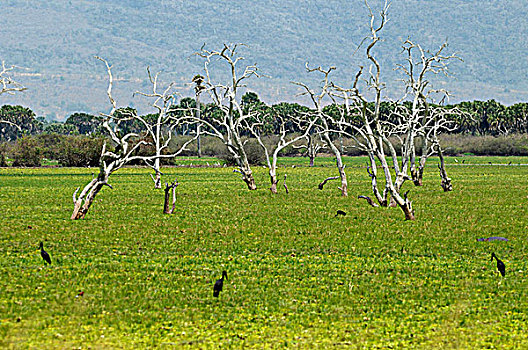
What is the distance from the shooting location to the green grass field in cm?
1102

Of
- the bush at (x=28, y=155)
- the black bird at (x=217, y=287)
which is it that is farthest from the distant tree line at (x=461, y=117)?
the black bird at (x=217, y=287)

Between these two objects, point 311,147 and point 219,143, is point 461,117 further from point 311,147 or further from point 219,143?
point 311,147

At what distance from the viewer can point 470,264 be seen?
54.5 feet

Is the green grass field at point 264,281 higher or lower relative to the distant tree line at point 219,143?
lower

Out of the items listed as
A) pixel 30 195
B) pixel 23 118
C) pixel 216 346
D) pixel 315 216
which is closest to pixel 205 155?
pixel 23 118

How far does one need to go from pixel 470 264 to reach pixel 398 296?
401cm

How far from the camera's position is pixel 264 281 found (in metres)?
14.6

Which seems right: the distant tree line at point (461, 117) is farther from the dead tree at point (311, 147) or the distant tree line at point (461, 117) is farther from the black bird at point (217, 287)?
the black bird at point (217, 287)

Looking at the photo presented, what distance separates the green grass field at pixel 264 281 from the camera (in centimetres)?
1102

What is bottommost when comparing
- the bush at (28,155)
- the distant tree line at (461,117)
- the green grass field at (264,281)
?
the green grass field at (264,281)

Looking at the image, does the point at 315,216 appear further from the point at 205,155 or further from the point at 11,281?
the point at 205,155

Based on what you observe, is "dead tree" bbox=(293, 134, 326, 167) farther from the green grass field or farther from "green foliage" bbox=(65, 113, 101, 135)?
"green foliage" bbox=(65, 113, 101, 135)

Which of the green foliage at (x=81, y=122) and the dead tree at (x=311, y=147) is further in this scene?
the green foliage at (x=81, y=122)

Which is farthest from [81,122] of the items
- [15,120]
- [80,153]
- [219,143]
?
[80,153]
